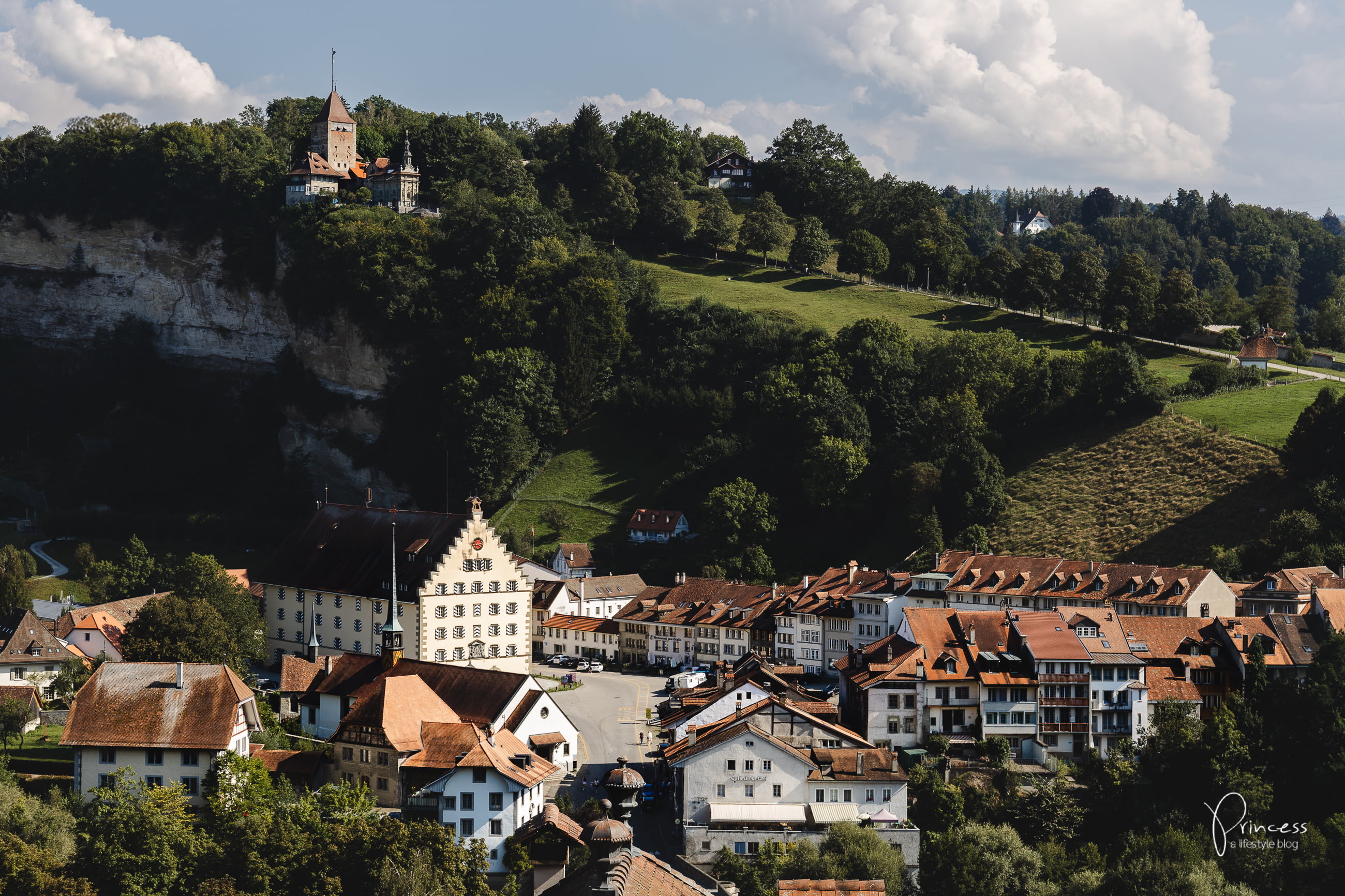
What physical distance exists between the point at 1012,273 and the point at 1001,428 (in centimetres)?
2399

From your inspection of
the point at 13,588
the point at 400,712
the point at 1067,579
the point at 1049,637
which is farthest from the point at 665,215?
the point at 400,712

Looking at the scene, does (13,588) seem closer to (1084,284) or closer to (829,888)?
(829,888)

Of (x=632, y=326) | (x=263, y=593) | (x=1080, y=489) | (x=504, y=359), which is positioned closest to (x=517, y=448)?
(x=504, y=359)

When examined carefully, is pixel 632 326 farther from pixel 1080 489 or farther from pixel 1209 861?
pixel 1209 861

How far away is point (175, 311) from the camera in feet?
395

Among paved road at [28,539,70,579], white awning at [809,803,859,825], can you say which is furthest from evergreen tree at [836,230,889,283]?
white awning at [809,803,859,825]

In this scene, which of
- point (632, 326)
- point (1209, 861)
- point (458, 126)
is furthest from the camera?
point (458, 126)

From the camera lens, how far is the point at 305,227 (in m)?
114

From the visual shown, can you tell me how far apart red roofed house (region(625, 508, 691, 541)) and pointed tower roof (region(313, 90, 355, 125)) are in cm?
4888

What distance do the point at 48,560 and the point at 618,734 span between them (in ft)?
183

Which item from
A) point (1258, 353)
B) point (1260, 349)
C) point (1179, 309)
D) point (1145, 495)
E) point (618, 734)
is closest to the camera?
point (618, 734)

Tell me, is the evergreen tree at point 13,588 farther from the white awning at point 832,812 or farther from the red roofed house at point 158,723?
the white awning at point 832,812

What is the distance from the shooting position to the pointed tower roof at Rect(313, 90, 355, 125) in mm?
121312

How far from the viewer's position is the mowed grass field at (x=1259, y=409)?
3206 inches
